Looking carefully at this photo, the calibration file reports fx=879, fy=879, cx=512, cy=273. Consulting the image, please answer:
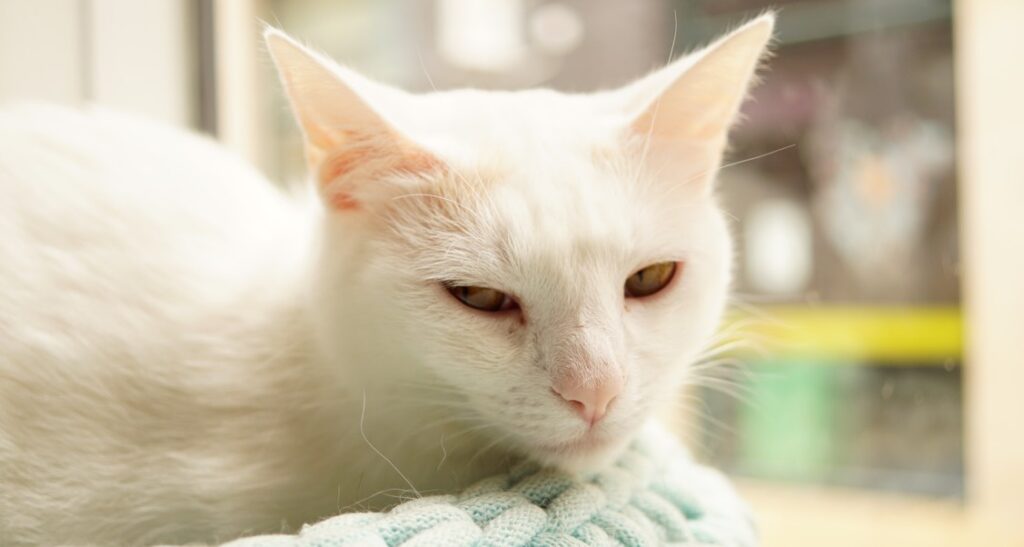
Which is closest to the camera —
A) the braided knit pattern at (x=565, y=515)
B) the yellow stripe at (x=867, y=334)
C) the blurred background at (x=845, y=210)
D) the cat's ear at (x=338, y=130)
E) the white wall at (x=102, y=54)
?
the braided knit pattern at (x=565, y=515)

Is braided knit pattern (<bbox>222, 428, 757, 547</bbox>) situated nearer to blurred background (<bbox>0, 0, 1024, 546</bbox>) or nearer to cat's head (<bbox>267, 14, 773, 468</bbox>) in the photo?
cat's head (<bbox>267, 14, 773, 468</bbox>)

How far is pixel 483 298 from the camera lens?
0.74 metres

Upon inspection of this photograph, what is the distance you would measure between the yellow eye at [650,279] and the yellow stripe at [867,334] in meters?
1.00

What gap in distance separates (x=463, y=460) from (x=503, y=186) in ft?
0.83

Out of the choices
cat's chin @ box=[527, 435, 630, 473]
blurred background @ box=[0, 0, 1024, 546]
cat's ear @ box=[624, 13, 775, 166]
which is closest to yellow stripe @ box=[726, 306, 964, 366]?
blurred background @ box=[0, 0, 1024, 546]

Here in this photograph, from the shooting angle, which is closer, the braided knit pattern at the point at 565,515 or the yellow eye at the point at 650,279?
the braided knit pattern at the point at 565,515

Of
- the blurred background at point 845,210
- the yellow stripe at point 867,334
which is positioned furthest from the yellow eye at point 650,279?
the yellow stripe at point 867,334

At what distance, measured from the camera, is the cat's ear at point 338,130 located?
0.72m

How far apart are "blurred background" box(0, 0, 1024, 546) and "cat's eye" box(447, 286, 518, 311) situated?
69cm

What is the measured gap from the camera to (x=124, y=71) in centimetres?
111


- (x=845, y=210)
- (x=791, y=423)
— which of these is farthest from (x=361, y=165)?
(x=791, y=423)

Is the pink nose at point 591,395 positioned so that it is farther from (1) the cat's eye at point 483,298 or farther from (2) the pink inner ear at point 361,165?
(2) the pink inner ear at point 361,165

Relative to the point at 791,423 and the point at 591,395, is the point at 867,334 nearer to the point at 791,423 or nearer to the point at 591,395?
the point at 791,423

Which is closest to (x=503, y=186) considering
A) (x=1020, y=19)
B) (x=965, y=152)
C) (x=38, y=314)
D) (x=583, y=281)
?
(x=583, y=281)
